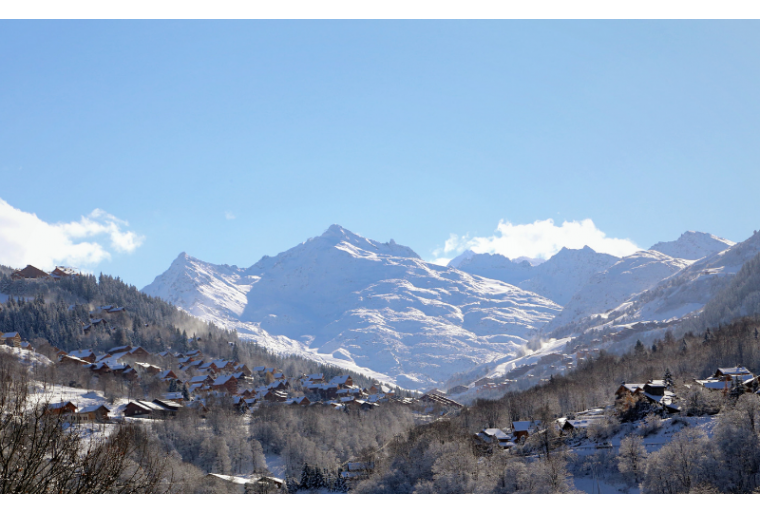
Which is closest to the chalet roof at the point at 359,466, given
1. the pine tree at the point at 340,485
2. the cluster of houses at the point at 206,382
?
the pine tree at the point at 340,485

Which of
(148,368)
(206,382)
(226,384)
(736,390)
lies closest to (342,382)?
(226,384)

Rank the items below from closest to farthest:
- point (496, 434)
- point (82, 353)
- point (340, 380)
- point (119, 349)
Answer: point (496, 434), point (82, 353), point (119, 349), point (340, 380)

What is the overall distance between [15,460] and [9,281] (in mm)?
180923

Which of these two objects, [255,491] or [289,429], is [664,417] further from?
[289,429]

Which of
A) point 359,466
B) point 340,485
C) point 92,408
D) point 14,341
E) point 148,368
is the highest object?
point 14,341

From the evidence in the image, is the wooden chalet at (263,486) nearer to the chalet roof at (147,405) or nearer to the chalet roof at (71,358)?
the chalet roof at (147,405)

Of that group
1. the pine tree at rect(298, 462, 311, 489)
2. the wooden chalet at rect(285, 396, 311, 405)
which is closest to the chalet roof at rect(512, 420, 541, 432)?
the pine tree at rect(298, 462, 311, 489)

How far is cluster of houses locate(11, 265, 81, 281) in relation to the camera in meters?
180

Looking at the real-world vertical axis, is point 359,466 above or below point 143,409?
below

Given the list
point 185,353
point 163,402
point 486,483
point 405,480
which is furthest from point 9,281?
point 486,483

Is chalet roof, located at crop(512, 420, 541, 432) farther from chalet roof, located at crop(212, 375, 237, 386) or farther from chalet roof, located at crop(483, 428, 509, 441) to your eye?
chalet roof, located at crop(212, 375, 237, 386)

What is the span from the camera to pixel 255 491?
68.8 m

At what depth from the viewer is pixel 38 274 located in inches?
7239

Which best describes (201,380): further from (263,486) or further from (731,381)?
(731,381)
